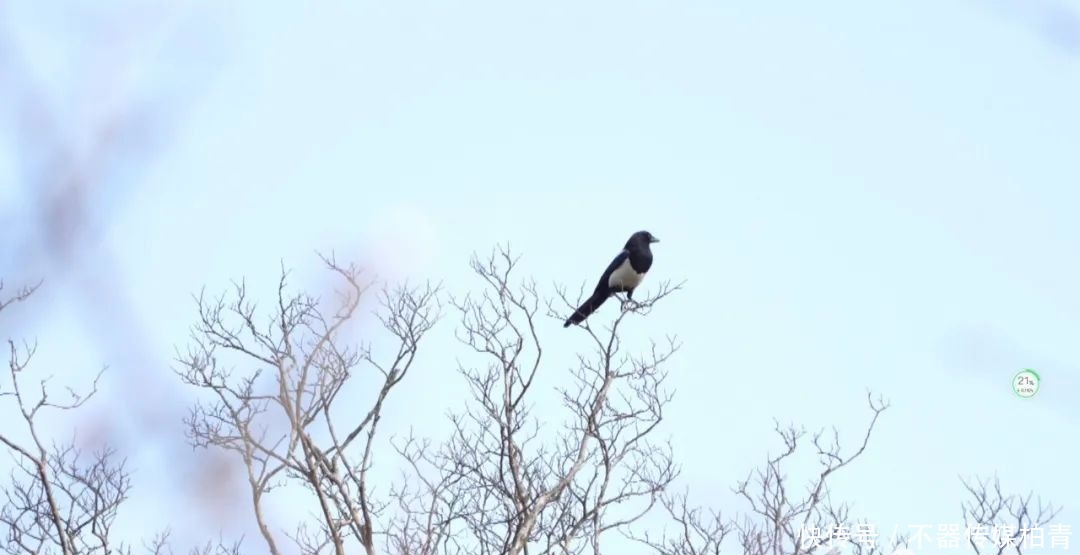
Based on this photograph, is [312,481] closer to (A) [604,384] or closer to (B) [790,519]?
(A) [604,384]

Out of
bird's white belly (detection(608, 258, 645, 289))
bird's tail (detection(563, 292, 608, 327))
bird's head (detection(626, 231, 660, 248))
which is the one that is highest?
bird's head (detection(626, 231, 660, 248))

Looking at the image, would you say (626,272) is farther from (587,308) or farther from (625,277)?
(587,308)

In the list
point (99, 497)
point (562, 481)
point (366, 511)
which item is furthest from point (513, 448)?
point (99, 497)

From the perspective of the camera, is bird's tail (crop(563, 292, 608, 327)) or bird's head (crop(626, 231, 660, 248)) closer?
bird's tail (crop(563, 292, 608, 327))

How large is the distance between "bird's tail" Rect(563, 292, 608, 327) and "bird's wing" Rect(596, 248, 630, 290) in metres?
0.17

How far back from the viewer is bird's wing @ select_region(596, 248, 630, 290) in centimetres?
1033

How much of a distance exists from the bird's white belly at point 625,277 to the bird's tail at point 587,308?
0.62 ft

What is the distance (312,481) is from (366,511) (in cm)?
34

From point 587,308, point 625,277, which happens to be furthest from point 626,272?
point 587,308

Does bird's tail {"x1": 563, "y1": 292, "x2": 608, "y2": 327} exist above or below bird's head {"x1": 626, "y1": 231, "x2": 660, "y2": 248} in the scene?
below

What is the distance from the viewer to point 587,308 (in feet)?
32.0

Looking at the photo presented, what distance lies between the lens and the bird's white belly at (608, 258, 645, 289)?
10.3 meters

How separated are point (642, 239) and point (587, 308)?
1.48 metres

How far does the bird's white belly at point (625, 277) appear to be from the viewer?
10.3 meters
